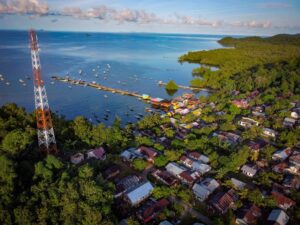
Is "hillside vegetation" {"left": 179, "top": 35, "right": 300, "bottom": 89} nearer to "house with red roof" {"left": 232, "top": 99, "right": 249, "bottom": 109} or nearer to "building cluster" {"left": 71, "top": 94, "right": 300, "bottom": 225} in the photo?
"house with red roof" {"left": 232, "top": 99, "right": 249, "bottom": 109}

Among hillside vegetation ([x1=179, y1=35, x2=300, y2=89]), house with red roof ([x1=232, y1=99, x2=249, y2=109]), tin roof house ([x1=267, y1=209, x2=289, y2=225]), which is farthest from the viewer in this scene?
hillside vegetation ([x1=179, y1=35, x2=300, y2=89])

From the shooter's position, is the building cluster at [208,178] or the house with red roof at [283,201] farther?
the house with red roof at [283,201]

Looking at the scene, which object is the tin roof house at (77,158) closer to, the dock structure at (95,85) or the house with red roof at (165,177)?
the house with red roof at (165,177)

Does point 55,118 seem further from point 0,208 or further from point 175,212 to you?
point 175,212

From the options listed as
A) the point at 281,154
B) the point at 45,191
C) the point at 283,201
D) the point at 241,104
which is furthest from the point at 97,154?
the point at 241,104

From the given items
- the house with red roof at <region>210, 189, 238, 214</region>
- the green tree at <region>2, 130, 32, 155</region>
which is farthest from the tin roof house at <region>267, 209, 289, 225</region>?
the green tree at <region>2, 130, 32, 155</region>

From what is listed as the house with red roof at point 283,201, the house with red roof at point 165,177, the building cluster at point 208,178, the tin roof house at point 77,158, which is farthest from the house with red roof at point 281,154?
the tin roof house at point 77,158

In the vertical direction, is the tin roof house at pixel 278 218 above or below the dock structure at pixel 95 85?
above

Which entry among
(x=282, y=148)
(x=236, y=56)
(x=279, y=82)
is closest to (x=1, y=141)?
(x=282, y=148)
